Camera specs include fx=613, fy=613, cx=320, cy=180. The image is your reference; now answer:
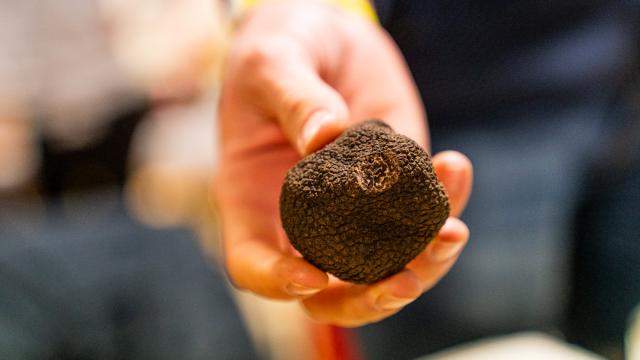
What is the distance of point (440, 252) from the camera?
0.62 m

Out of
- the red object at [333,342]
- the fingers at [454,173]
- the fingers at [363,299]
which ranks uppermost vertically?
the fingers at [454,173]

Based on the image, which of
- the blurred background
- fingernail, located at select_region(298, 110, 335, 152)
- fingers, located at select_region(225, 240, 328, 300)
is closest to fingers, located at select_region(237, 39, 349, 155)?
fingernail, located at select_region(298, 110, 335, 152)

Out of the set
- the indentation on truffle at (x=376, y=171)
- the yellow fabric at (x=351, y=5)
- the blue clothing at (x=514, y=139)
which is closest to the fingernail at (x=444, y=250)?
the indentation on truffle at (x=376, y=171)

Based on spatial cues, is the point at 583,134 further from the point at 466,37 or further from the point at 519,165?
the point at 466,37

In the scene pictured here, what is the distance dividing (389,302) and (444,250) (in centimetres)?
8

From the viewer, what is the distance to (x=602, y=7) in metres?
1.23

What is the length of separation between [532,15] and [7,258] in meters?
1.12

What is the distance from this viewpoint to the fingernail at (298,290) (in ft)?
1.84

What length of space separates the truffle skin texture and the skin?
0.09 feet

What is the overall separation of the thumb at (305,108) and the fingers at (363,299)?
0.15 meters

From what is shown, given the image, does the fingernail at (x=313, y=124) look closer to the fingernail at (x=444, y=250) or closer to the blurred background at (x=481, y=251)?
the fingernail at (x=444, y=250)

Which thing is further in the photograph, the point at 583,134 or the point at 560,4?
the point at 583,134

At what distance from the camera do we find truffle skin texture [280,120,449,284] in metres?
0.53

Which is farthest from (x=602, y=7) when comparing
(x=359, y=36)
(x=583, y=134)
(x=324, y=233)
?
(x=324, y=233)
